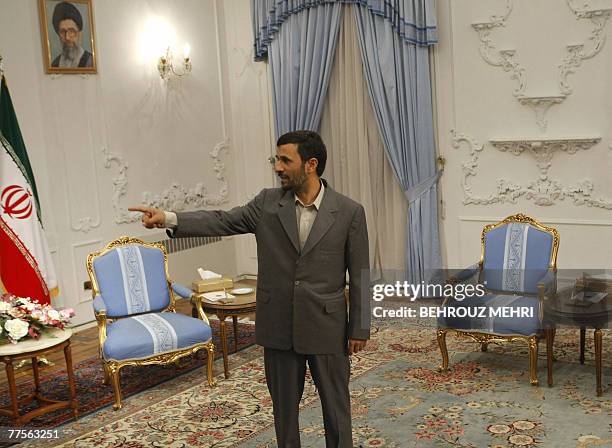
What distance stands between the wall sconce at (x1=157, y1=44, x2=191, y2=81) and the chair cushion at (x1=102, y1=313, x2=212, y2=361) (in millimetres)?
2889

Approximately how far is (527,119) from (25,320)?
3964 millimetres

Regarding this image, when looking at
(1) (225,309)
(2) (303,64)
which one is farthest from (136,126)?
(1) (225,309)

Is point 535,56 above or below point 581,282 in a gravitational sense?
above

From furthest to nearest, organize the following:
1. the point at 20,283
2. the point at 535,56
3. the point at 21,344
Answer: the point at 535,56 < the point at 20,283 < the point at 21,344

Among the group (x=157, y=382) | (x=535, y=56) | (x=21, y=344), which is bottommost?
(x=157, y=382)

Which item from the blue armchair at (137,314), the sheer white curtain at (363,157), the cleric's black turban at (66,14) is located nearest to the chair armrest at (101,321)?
the blue armchair at (137,314)

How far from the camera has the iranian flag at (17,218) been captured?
208 inches

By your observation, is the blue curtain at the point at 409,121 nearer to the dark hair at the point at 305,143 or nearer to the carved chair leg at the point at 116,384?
the carved chair leg at the point at 116,384

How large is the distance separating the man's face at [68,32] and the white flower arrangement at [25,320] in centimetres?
259

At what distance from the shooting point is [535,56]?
224 inches

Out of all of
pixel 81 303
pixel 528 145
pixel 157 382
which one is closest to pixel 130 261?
pixel 157 382

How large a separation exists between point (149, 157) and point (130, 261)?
6.79ft

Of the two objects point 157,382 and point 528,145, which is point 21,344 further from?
point 528,145

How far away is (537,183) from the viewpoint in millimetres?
5848
